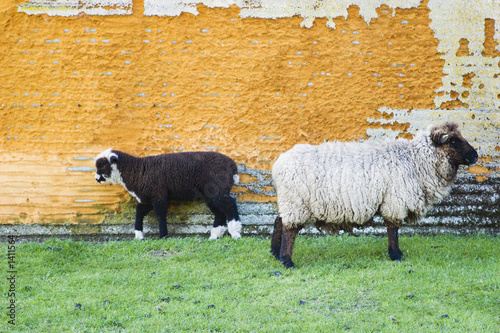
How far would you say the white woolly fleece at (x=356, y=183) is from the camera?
6.47 metres

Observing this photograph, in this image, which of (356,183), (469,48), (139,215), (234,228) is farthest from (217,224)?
(469,48)

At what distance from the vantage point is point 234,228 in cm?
797

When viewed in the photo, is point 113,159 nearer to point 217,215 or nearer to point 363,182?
point 217,215

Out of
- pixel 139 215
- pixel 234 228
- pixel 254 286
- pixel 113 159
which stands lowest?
pixel 254 286

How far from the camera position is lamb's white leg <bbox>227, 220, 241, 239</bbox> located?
798 cm

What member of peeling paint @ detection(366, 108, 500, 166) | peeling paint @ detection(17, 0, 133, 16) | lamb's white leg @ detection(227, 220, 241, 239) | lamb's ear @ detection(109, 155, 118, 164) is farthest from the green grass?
peeling paint @ detection(17, 0, 133, 16)

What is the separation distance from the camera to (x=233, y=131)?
27.1ft

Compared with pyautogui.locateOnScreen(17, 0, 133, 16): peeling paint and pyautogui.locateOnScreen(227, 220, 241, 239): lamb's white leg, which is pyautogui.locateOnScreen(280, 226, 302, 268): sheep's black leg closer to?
pyautogui.locateOnScreen(227, 220, 241, 239): lamb's white leg

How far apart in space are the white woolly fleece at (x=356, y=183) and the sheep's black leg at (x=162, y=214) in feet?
6.93

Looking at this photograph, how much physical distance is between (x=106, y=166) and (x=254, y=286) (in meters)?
3.28

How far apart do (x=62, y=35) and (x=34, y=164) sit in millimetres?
2141

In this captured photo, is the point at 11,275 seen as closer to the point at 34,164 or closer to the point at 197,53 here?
the point at 34,164

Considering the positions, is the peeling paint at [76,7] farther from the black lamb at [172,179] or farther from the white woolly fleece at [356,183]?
the white woolly fleece at [356,183]

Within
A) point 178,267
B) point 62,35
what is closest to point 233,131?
point 178,267
